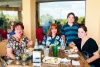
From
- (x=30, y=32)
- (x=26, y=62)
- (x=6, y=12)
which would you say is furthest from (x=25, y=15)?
(x=6, y=12)

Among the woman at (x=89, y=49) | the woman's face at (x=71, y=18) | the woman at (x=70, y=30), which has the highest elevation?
the woman's face at (x=71, y=18)

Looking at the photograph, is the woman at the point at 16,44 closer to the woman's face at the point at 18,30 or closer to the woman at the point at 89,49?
the woman's face at the point at 18,30

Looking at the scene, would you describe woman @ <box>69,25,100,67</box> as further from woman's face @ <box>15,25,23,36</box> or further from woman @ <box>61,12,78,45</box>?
woman's face @ <box>15,25,23,36</box>

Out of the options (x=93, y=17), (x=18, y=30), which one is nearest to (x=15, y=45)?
(x=18, y=30)

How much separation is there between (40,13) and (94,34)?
178 inches

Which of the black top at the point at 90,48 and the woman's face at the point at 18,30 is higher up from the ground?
the woman's face at the point at 18,30

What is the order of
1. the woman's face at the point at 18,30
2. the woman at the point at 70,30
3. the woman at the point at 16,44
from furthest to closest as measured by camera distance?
1. the woman at the point at 70,30
2. the woman's face at the point at 18,30
3. the woman at the point at 16,44

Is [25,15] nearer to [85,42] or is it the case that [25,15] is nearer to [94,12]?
[94,12]

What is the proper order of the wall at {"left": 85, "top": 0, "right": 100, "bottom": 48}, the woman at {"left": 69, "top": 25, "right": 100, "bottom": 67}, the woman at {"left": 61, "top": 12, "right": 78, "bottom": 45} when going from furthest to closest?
the wall at {"left": 85, "top": 0, "right": 100, "bottom": 48} < the woman at {"left": 61, "top": 12, "right": 78, "bottom": 45} < the woman at {"left": 69, "top": 25, "right": 100, "bottom": 67}

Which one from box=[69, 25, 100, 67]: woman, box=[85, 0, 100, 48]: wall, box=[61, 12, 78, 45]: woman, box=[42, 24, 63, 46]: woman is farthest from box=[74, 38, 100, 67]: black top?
box=[85, 0, 100, 48]: wall

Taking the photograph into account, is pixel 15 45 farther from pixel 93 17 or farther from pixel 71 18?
pixel 93 17

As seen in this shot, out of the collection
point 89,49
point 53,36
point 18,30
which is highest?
point 18,30

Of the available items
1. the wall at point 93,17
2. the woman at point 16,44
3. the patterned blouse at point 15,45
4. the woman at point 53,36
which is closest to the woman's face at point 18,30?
the woman at point 16,44

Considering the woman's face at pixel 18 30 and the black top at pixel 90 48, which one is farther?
the woman's face at pixel 18 30
